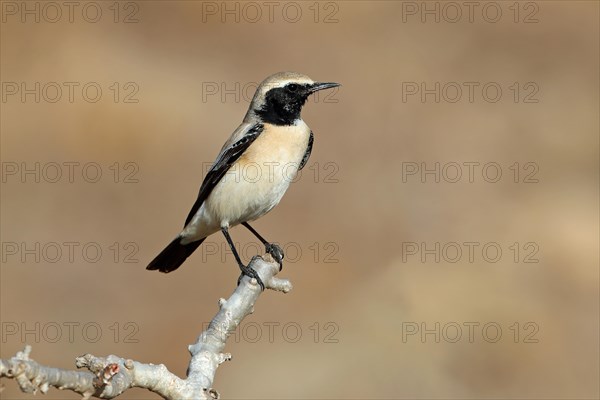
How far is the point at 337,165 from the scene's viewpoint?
14.7 m

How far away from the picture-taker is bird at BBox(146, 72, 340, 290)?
7602 mm

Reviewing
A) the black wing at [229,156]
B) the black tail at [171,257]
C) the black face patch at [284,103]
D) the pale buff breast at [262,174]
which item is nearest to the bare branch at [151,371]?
the pale buff breast at [262,174]

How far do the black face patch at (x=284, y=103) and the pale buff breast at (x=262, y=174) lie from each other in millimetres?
82

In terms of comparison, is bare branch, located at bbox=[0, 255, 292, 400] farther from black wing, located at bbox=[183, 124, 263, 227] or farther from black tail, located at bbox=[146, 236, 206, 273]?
black tail, located at bbox=[146, 236, 206, 273]

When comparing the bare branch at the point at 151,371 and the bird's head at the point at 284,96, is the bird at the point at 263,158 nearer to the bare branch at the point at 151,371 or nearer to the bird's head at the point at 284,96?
the bird's head at the point at 284,96

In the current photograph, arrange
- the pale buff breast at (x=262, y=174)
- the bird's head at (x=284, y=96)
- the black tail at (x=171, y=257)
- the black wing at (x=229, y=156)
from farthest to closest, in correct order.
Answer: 1. the black tail at (x=171, y=257)
2. the bird's head at (x=284, y=96)
3. the black wing at (x=229, y=156)
4. the pale buff breast at (x=262, y=174)

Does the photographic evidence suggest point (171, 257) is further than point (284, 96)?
Yes

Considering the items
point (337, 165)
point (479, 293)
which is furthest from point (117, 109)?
point (479, 293)

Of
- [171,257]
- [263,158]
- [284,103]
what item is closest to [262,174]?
[263,158]

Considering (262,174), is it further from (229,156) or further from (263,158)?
(229,156)

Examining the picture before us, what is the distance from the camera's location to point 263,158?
24.9 ft

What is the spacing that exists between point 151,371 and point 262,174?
336 centimetres

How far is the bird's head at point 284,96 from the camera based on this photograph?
7.85 metres

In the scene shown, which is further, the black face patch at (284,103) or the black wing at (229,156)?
the black face patch at (284,103)
